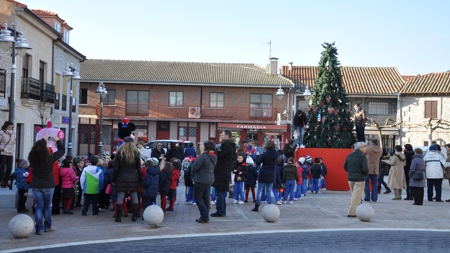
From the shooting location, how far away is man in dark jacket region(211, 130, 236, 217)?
12094mm

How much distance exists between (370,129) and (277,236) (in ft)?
123

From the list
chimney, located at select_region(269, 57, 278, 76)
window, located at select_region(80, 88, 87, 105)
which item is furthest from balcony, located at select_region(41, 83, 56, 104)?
chimney, located at select_region(269, 57, 278, 76)

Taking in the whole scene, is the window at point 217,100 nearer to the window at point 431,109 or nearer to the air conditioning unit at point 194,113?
the air conditioning unit at point 194,113

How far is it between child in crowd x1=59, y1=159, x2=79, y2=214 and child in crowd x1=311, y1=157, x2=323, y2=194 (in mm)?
8956

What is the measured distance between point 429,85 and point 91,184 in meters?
39.4

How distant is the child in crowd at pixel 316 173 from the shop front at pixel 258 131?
86.2ft

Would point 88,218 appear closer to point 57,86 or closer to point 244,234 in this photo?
point 244,234

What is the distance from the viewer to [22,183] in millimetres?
12320

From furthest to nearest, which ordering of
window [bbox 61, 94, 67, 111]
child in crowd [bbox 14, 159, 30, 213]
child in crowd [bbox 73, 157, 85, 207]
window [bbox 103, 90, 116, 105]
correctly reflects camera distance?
window [bbox 103, 90, 116, 105] < window [bbox 61, 94, 67, 111] < child in crowd [bbox 73, 157, 85, 207] < child in crowd [bbox 14, 159, 30, 213]

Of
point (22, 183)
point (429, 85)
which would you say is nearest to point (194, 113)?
point (429, 85)

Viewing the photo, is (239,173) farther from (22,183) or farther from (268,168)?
(22,183)

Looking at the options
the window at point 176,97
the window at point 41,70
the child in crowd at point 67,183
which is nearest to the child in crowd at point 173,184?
the child in crowd at point 67,183

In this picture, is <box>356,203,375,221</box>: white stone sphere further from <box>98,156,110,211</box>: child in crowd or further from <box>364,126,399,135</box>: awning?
<box>364,126,399,135</box>: awning

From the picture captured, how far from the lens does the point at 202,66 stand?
50.6 metres
